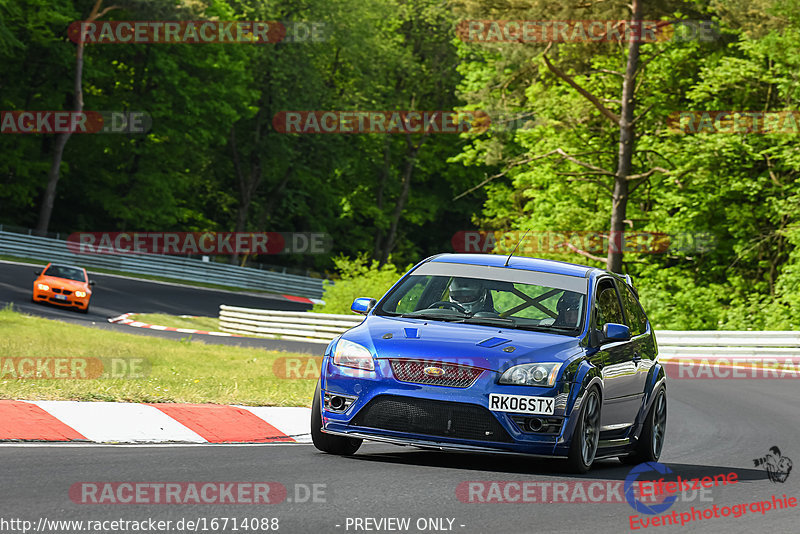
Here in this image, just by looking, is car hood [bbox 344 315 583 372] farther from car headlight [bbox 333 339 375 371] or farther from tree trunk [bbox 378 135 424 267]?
tree trunk [bbox 378 135 424 267]

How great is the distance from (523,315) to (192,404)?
139 inches

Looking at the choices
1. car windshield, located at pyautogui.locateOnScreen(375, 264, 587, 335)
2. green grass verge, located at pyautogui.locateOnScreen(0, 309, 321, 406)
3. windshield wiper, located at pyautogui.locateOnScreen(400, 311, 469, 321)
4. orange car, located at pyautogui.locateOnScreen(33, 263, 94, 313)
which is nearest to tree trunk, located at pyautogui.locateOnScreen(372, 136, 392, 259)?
orange car, located at pyautogui.locateOnScreen(33, 263, 94, 313)

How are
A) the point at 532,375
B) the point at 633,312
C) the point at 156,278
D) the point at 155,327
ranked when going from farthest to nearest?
the point at 156,278, the point at 155,327, the point at 633,312, the point at 532,375

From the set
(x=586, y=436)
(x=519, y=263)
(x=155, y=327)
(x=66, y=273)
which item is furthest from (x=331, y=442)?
(x=66, y=273)

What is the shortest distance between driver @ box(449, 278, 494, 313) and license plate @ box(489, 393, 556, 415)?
4.84 feet

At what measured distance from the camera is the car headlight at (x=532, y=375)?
852cm

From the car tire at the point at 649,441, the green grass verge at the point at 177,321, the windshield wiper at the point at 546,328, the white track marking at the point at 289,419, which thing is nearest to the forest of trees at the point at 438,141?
the green grass verge at the point at 177,321

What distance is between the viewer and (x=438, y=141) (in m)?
76.2

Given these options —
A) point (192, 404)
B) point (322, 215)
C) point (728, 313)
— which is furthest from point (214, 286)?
point (192, 404)

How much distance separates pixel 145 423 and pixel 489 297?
3.04m

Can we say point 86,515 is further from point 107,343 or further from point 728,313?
point 728,313

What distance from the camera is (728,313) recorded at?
122ft

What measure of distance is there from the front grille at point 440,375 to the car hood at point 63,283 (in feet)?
93.5

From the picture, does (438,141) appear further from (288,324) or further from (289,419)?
(289,419)
